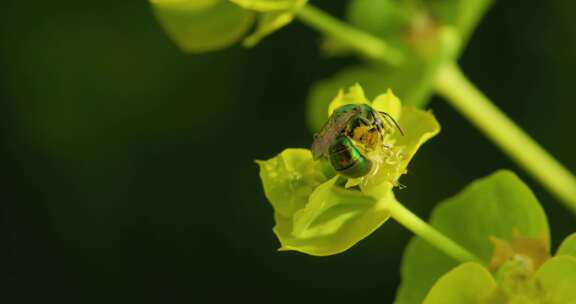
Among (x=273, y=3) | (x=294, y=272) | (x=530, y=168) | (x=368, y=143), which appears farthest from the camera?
(x=294, y=272)

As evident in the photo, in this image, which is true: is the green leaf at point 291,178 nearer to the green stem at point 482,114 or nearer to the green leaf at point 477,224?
the green leaf at point 477,224

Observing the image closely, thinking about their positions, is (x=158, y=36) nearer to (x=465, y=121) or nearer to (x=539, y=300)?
(x=465, y=121)

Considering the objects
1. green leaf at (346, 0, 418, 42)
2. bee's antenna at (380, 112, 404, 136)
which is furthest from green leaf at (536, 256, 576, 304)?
green leaf at (346, 0, 418, 42)

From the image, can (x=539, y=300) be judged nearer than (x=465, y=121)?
Yes

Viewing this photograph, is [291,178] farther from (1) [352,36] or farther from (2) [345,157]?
(1) [352,36]

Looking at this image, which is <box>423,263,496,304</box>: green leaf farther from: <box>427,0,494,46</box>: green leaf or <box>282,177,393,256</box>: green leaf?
<box>427,0,494,46</box>: green leaf

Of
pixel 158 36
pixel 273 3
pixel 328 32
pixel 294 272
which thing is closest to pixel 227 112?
pixel 158 36

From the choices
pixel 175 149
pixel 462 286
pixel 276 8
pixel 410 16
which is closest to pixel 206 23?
pixel 276 8
